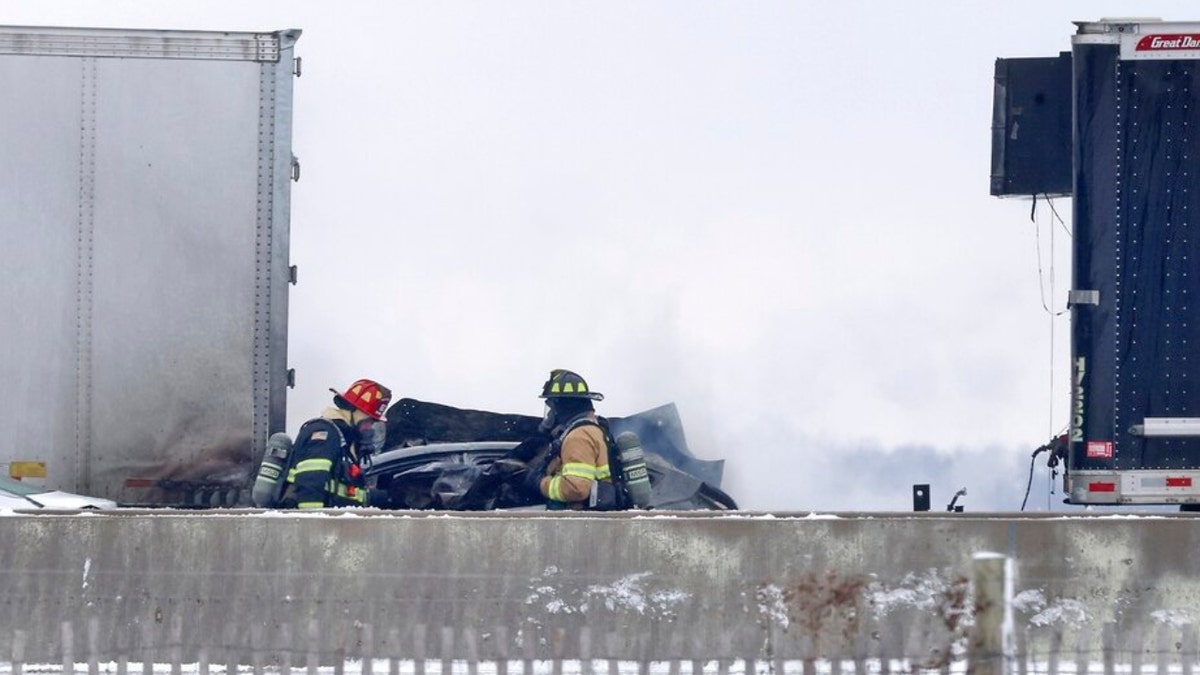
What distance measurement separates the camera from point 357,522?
6.81m

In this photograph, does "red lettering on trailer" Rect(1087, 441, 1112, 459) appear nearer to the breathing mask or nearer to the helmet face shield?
the breathing mask

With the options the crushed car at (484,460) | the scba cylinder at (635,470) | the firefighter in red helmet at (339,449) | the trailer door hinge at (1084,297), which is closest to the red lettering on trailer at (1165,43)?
the trailer door hinge at (1084,297)

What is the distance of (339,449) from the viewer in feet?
29.8

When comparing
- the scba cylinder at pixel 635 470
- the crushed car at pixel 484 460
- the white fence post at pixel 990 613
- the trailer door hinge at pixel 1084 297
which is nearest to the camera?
the white fence post at pixel 990 613

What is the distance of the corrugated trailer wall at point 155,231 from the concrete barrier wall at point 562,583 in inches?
88.8

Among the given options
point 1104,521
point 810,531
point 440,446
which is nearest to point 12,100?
point 440,446

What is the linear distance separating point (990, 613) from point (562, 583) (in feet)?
8.78

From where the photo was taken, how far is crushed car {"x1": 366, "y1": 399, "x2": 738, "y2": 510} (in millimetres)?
9891

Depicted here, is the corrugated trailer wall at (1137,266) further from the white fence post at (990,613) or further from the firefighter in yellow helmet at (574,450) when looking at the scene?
the white fence post at (990,613)

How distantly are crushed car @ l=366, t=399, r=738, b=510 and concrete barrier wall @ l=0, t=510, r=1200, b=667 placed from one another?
3018mm

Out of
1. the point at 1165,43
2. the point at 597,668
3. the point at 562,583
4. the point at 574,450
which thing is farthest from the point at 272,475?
the point at 1165,43

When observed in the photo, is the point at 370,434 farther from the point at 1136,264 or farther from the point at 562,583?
the point at 1136,264

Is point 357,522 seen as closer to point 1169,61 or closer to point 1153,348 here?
point 1153,348

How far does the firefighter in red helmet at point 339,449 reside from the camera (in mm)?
8891
